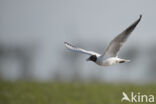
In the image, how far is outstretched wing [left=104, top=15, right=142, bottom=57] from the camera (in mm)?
8523

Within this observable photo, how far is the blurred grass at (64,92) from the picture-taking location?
57.1 feet

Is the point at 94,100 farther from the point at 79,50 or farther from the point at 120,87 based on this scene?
the point at 79,50

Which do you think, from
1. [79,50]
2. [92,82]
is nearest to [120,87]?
[92,82]

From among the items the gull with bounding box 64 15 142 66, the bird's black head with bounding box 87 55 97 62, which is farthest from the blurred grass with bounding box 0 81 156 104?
the gull with bounding box 64 15 142 66

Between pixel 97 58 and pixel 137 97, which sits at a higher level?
pixel 97 58

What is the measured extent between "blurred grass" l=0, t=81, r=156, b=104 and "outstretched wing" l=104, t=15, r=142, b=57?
8.35 m

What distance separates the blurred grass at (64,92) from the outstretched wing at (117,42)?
835 cm

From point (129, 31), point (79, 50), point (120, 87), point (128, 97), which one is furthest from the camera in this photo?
point (120, 87)

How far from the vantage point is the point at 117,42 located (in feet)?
28.5

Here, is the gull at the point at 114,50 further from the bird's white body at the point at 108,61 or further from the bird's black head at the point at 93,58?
the bird's black head at the point at 93,58

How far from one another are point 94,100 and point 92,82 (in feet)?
3.20

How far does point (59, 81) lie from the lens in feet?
62.1

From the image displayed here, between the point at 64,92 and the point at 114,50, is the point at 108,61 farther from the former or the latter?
the point at 64,92

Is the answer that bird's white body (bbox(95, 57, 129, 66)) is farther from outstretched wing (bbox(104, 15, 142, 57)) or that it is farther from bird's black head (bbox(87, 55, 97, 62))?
bird's black head (bbox(87, 55, 97, 62))
